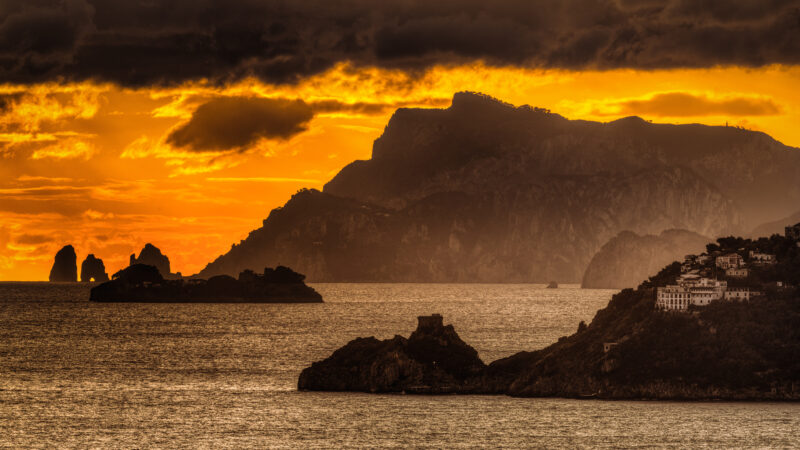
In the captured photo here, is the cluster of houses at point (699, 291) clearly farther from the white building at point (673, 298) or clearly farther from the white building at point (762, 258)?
the white building at point (762, 258)

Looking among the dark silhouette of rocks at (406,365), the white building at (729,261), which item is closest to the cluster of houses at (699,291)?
the white building at (729,261)

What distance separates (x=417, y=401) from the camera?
140375 millimetres

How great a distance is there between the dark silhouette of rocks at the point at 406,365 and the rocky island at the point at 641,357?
0.12m

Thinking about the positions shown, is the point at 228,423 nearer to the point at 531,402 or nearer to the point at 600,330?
the point at 531,402

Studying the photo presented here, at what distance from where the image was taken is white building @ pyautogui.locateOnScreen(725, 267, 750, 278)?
522ft

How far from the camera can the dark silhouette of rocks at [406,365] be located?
14588 cm

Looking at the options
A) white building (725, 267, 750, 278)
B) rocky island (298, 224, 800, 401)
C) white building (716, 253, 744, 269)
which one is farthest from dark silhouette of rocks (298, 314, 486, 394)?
white building (716, 253, 744, 269)

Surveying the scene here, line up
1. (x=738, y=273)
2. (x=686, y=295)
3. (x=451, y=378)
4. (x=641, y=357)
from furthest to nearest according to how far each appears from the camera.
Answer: (x=738, y=273) < (x=686, y=295) < (x=451, y=378) < (x=641, y=357)

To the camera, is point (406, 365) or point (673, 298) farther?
point (673, 298)

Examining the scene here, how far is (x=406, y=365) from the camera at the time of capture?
146875 millimetres

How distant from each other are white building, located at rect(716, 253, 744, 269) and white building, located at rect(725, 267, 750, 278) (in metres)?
1.89

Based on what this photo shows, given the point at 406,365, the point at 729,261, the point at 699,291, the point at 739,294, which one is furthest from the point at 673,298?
the point at 406,365

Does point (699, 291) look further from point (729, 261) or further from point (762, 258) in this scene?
point (762, 258)

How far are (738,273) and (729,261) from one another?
4.49 metres
